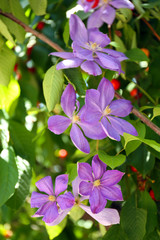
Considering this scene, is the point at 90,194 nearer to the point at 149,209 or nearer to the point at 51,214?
the point at 51,214

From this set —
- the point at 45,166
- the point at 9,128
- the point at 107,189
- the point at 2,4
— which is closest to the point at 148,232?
the point at 107,189

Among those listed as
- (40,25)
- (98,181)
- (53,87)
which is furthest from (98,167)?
(40,25)

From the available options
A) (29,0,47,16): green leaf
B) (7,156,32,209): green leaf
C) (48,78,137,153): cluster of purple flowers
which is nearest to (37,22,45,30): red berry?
(29,0,47,16): green leaf

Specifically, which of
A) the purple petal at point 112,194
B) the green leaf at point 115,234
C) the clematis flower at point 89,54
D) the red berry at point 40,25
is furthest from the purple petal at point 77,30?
the red berry at point 40,25

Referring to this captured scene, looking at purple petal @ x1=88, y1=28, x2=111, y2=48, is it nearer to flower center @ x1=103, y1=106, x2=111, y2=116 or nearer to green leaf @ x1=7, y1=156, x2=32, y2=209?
flower center @ x1=103, y1=106, x2=111, y2=116

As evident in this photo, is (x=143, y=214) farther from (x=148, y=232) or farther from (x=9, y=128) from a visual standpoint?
(x=9, y=128)

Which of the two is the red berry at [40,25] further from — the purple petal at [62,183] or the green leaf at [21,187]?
the purple petal at [62,183]
